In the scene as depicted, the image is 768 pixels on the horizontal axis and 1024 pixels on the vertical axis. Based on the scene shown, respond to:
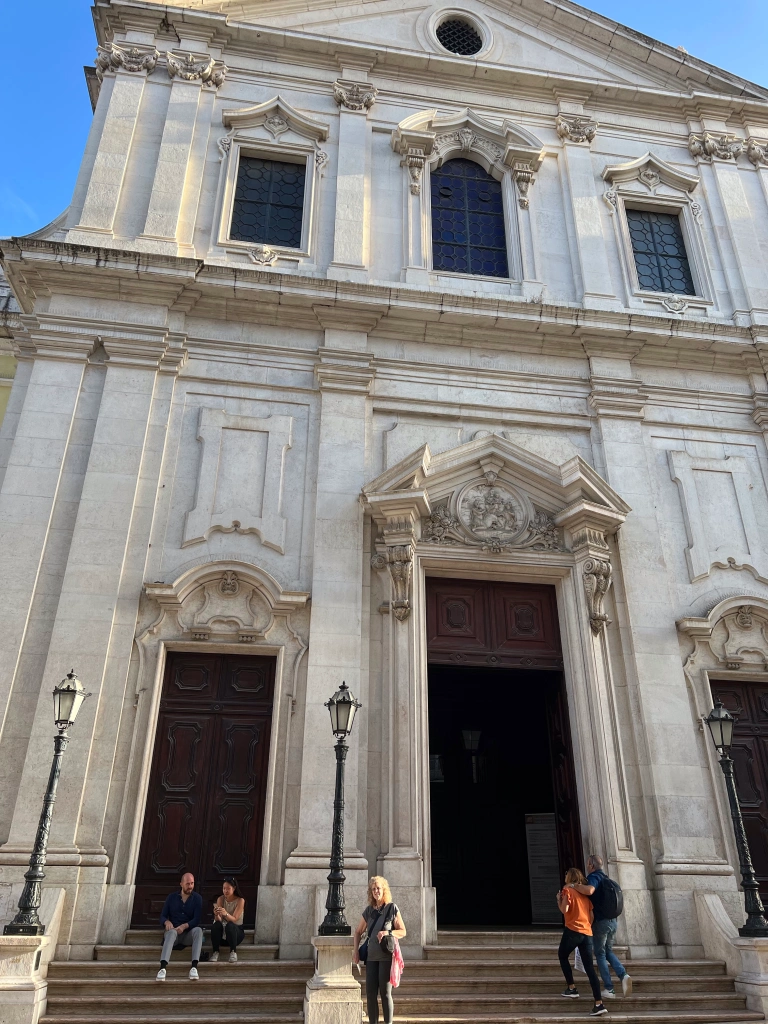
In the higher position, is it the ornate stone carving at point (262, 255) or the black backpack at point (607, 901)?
the ornate stone carving at point (262, 255)

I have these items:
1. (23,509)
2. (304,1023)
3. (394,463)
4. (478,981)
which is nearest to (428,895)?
(478,981)

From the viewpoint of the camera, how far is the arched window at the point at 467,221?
15.5 m

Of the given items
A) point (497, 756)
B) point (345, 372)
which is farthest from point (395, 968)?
point (497, 756)

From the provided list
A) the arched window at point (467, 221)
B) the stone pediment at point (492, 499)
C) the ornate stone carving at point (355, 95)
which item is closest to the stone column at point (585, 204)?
the arched window at point (467, 221)

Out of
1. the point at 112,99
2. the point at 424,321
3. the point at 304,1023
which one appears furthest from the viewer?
the point at 112,99

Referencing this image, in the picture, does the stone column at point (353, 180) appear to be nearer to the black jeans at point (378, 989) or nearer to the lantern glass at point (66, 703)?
the lantern glass at point (66, 703)

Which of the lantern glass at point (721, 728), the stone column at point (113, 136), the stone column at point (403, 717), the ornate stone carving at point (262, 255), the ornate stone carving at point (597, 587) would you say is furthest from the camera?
the ornate stone carving at point (262, 255)

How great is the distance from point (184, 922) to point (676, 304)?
13.3 meters

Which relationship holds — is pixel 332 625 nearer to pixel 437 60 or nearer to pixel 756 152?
pixel 437 60

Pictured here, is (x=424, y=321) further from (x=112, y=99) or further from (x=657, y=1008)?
(x=657, y=1008)

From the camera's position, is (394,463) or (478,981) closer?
(478,981)

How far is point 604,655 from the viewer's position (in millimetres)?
12047

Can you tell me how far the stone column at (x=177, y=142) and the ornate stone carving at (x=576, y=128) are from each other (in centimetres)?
704

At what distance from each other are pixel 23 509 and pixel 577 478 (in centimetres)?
825
